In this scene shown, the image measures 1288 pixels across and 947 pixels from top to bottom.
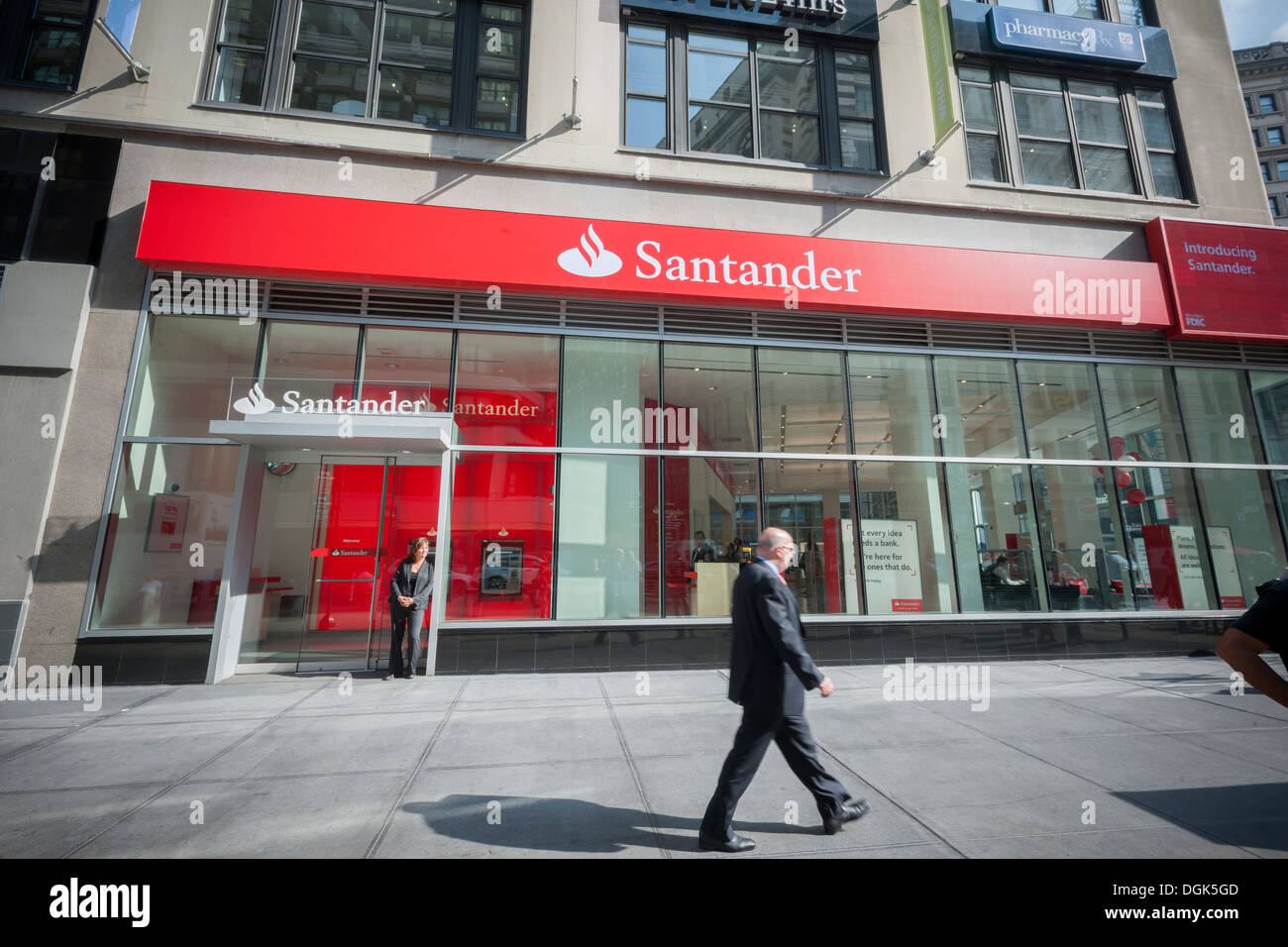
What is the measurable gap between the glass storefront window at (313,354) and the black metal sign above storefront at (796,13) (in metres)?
8.35

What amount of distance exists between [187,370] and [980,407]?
12.9 metres

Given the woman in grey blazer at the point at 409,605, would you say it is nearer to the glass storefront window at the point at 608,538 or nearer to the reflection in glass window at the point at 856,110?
the glass storefront window at the point at 608,538

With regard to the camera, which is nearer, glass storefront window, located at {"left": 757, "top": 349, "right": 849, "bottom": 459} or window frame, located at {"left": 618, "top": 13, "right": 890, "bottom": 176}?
glass storefront window, located at {"left": 757, "top": 349, "right": 849, "bottom": 459}

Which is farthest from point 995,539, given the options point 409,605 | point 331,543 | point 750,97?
point 331,543

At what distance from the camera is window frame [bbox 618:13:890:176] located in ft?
34.5

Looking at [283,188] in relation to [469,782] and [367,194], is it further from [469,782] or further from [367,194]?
[469,782]

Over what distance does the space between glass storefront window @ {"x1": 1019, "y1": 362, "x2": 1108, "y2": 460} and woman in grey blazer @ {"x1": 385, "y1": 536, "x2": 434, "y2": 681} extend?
10.3 metres

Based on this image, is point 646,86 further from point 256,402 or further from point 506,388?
point 256,402

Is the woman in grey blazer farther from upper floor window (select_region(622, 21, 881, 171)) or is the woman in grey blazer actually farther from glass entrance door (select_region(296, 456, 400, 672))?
upper floor window (select_region(622, 21, 881, 171))

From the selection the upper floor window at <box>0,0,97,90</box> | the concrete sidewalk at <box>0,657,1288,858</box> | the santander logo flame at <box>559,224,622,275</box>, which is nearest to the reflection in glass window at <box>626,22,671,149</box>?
the santander logo flame at <box>559,224,622,275</box>

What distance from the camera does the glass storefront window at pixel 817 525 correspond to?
9.44 meters

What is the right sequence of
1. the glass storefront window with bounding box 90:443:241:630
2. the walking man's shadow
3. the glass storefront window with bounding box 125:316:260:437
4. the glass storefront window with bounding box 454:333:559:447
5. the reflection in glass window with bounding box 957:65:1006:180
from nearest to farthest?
1. the walking man's shadow
2. the glass storefront window with bounding box 90:443:241:630
3. the glass storefront window with bounding box 125:316:260:437
4. the glass storefront window with bounding box 454:333:559:447
5. the reflection in glass window with bounding box 957:65:1006:180

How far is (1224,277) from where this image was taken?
1080cm
